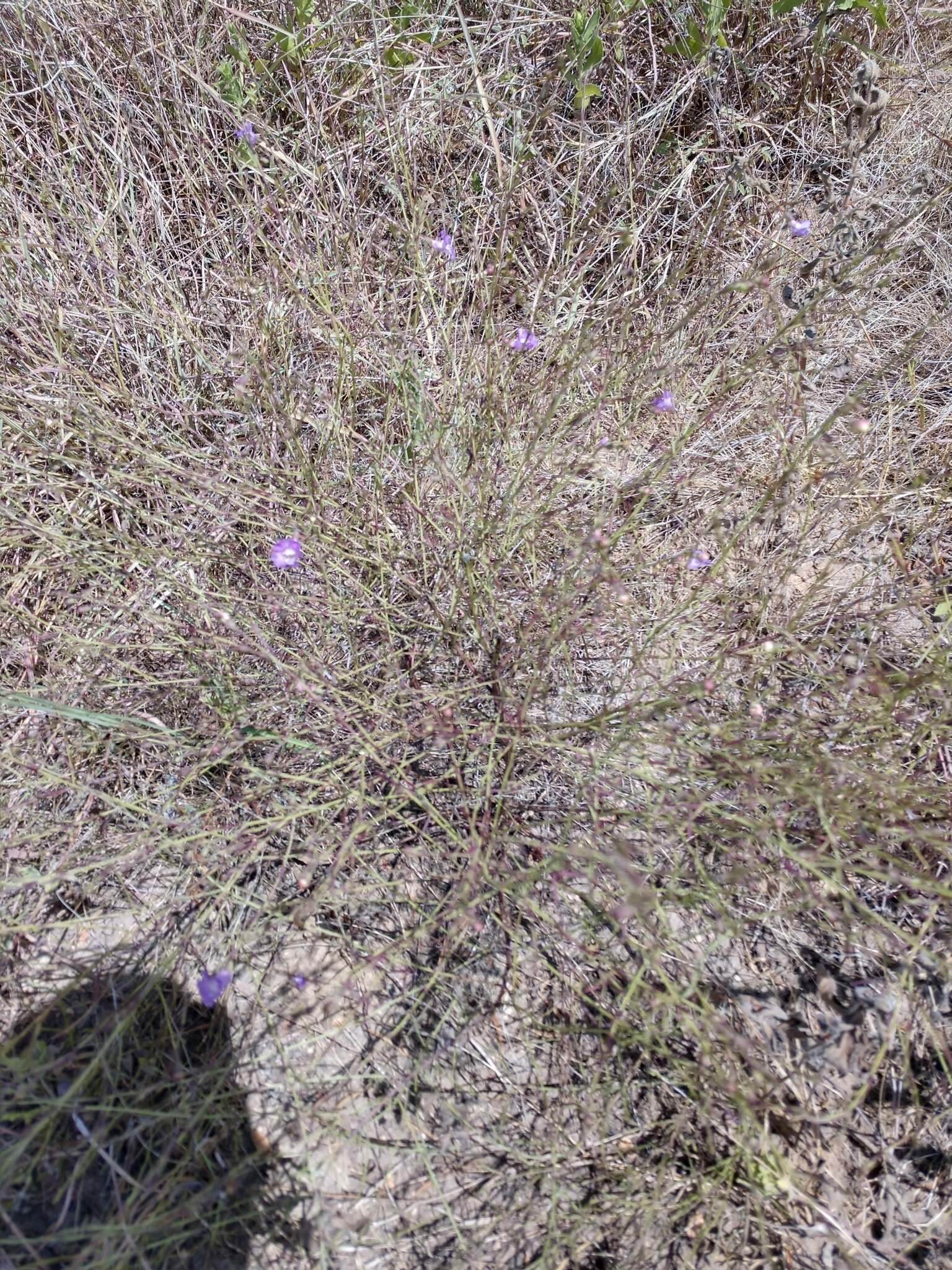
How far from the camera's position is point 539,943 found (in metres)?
1.53

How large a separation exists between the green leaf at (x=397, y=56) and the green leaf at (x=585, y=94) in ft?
1.49

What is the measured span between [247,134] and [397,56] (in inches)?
21.1

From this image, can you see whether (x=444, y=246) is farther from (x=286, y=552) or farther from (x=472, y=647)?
(x=472, y=647)

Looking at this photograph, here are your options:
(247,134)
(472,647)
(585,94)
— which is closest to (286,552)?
(472,647)

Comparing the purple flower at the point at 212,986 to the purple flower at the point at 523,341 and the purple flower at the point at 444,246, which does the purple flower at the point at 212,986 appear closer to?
the purple flower at the point at 523,341

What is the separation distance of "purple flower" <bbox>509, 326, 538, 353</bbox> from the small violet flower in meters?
0.74

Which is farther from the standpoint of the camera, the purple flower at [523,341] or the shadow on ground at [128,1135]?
the purple flower at [523,341]

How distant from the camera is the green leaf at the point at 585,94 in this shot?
6.52 ft

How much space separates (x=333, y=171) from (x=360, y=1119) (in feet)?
7.00

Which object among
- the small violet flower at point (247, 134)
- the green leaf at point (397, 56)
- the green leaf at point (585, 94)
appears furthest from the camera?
the green leaf at point (397, 56)

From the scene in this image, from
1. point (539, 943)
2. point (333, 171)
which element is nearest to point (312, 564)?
point (539, 943)

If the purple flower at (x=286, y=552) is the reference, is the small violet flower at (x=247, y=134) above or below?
above

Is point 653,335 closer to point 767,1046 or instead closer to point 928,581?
point 928,581

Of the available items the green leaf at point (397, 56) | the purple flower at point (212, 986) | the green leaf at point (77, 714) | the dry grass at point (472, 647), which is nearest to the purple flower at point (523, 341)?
the dry grass at point (472, 647)
